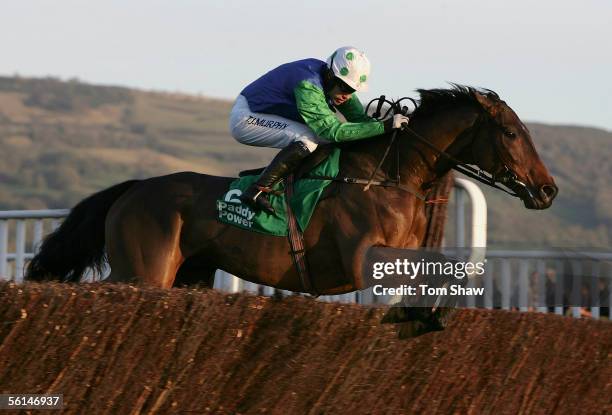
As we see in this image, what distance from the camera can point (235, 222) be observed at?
673 centimetres

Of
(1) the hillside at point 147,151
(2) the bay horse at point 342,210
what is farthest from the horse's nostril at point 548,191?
(1) the hillside at point 147,151

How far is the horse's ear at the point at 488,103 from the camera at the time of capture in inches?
257

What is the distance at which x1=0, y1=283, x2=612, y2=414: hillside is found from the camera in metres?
4.41

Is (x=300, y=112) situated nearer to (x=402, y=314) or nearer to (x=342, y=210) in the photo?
(x=342, y=210)

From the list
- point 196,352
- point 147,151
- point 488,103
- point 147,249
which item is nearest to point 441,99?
point 488,103

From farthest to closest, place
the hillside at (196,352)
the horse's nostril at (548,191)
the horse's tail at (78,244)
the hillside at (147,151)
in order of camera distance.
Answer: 1. the hillside at (147,151)
2. the horse's tail at (78,244)
3. the horse's nostril at (548,191)
4. the hillside at (196,352)

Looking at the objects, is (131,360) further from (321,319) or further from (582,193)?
(582,193)

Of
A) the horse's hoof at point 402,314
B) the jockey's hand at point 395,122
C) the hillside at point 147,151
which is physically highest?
the jockey's hand at point 395,122

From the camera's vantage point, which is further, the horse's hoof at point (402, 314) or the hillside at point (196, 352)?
the horse's hoof at point (402, 314)

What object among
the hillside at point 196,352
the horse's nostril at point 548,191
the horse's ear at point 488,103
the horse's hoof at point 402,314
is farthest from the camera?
the horse's ear at point 488,103

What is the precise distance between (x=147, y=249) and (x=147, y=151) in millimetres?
69332

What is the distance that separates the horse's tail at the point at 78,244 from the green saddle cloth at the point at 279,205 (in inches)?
34.0

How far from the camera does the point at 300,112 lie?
261 inches

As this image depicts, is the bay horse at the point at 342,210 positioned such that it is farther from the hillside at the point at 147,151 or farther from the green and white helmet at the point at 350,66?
the hillside at the point at 147,151
